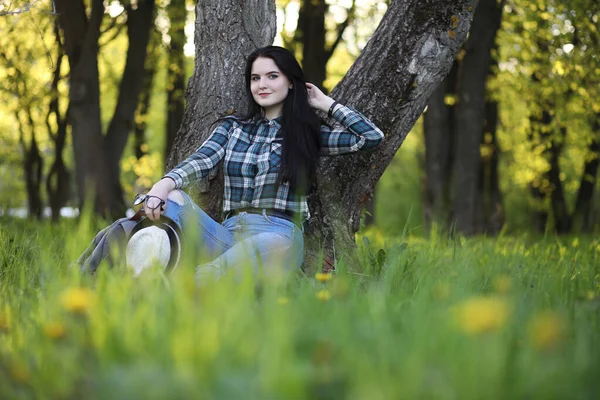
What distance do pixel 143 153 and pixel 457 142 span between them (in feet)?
28.6

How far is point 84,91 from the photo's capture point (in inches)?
353

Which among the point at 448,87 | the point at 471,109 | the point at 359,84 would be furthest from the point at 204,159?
the point at 448,87

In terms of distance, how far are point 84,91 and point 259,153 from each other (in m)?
5.20

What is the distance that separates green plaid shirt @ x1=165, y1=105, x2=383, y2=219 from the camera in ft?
14.4

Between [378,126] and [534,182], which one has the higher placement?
Answer: [378,126]

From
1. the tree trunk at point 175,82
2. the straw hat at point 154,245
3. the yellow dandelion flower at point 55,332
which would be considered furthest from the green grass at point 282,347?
the tree trunk at point 175,82

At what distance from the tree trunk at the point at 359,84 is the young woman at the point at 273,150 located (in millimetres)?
266

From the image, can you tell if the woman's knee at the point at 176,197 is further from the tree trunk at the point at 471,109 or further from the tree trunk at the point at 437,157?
the tree trunk at the point at 437,157

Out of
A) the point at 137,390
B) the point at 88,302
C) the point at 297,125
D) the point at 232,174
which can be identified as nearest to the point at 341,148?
the point at 297,125

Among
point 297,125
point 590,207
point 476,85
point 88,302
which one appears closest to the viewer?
point 88,302

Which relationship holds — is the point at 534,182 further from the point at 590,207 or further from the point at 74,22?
the point at 74,22

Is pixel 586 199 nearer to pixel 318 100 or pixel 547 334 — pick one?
pixel 318 100

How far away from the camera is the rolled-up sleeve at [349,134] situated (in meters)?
4.52

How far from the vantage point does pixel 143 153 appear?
54.4 feet
